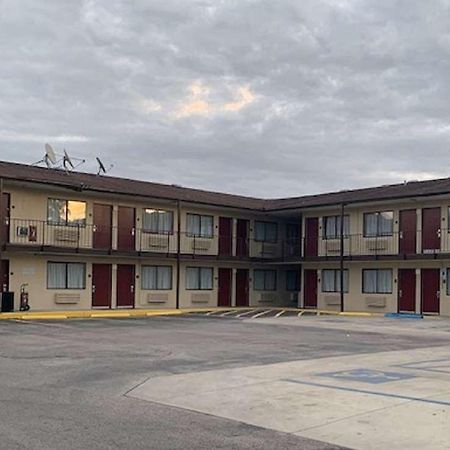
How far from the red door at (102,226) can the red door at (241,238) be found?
7788 mm

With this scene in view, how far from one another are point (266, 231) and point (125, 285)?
31.3 ft

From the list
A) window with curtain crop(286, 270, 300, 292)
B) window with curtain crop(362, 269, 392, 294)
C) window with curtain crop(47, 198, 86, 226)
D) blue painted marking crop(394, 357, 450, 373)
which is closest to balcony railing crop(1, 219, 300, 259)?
window with curtain crop(47, 198, 86, 226)

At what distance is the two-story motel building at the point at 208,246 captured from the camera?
29.2 metres

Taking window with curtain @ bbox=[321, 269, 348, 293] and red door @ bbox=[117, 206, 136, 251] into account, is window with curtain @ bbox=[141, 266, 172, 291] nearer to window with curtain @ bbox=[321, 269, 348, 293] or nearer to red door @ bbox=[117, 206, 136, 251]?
red door @ bbox=[117, 206, 136, 251]

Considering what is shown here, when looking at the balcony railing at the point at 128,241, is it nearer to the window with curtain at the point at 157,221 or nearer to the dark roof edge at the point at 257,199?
the window with curtain at the point at 157,221

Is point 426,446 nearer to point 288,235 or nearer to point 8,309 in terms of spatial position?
point 8,309

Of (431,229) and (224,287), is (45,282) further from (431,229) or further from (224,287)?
(431,229)

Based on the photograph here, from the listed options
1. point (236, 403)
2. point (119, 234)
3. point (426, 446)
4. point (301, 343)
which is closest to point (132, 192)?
point (119, 234)

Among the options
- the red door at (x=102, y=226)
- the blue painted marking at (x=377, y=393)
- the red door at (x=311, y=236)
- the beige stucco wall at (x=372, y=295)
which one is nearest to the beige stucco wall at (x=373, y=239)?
the red door at (x=311, y=236)

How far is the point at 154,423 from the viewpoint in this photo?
7746 millimetres

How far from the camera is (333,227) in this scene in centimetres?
3497

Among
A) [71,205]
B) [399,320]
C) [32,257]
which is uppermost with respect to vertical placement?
[71,205]

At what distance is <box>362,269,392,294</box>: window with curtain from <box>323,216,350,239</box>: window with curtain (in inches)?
89.7

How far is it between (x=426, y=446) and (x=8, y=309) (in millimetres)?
22694
